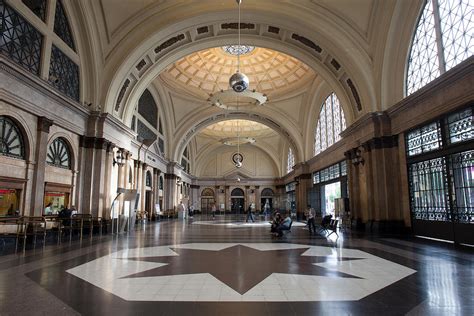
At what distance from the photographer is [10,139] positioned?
822cm

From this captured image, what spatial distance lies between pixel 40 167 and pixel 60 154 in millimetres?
1594

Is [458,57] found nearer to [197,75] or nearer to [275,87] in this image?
[275,87]

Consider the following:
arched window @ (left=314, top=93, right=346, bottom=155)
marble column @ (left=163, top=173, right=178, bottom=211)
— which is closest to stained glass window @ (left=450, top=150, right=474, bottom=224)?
arched window @ (left=314, top=93, right=346, bottom=155)

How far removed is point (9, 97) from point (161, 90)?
14.1 m

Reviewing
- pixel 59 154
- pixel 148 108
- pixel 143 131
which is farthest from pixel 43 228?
pixel 148 108

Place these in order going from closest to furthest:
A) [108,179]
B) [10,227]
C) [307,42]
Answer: [10,227]
[108,179]
[307,42]

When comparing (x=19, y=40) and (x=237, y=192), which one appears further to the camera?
(x=237, y=192)

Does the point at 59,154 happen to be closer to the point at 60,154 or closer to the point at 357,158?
the point at 60,154

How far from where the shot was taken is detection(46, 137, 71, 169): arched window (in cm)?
1012

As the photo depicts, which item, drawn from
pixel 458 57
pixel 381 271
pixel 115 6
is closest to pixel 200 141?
pixel 115 6

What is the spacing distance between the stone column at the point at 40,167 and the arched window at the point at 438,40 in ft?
39.3

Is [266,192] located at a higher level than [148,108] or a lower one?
lower

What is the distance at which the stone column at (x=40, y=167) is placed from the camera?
8.91 meters

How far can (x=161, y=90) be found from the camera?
21.5 m
